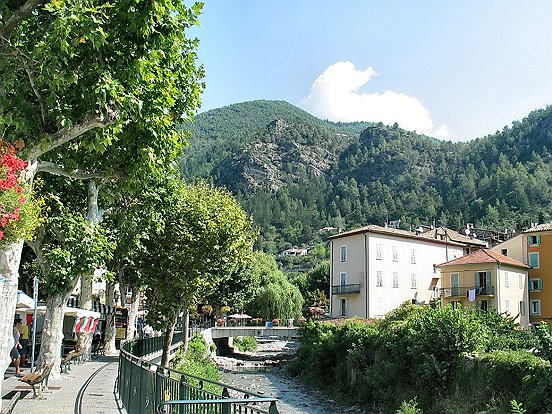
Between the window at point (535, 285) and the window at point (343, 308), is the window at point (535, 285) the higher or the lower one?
the higher one

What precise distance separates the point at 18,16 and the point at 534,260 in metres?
54.8

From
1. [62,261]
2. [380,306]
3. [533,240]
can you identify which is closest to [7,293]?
[62,261]

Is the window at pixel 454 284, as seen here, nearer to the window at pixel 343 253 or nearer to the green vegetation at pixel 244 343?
the window at pixel 343 253

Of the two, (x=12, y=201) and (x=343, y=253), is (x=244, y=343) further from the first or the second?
(x=12, y=201)

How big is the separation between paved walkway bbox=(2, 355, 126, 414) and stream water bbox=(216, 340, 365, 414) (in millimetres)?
6665

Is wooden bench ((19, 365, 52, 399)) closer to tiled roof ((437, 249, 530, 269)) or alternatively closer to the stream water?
the stream water

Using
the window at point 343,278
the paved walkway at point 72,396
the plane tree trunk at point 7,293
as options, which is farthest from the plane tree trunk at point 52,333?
the window at point 343,278

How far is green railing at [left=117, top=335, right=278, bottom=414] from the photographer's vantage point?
21.6ft

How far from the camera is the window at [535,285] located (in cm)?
5525

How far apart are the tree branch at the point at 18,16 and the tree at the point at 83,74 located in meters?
0.02

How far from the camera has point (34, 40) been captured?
10125 millimetres

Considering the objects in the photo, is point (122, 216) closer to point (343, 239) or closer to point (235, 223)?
point (235, 223)

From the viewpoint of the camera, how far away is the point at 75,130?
10727 mm

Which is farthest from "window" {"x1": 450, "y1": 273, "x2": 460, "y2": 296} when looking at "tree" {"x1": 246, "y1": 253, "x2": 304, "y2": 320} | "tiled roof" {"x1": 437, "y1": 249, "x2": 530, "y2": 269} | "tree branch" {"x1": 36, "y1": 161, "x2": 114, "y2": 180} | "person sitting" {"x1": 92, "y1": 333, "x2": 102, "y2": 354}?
"tree branch" {"x1": 36, "y1": 161, "x2": 114, "y2": 180}
